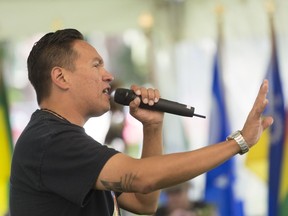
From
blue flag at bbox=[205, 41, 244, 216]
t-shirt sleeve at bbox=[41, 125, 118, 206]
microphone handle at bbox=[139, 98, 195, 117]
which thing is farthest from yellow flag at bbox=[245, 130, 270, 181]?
t-shirt sleeve at bbox=[41, 125, 118, 206]

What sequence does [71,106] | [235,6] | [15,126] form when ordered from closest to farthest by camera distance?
[71,106] < [235,6] < [15,126]

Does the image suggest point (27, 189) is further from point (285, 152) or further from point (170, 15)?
point (170, 15)

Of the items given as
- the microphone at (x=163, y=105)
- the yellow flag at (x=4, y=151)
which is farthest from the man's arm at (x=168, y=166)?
the yellow flag at (x=4, y=151)

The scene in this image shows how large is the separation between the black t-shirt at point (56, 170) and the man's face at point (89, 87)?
9 cm

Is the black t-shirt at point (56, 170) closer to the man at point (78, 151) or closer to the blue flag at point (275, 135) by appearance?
the man at point (78, 151)

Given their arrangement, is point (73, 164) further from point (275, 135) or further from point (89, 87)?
point (275, 135)

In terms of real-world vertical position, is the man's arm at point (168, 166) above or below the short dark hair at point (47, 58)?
below

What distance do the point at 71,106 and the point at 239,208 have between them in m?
3.15

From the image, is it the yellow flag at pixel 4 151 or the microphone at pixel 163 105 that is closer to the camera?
the microphone at pixel 163 105

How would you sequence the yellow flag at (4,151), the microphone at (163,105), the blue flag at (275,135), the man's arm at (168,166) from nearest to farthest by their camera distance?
the man's arm at (168,166), the microphone at (163,105), the blue flag at (275,135), the yellow flag at (4,151)

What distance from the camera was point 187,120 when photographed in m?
5.03

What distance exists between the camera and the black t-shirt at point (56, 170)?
1.60 metres

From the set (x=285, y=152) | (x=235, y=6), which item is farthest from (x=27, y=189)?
(x=235, y=6)

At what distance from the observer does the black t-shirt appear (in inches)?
63.1
